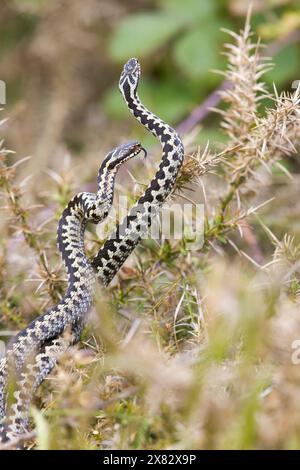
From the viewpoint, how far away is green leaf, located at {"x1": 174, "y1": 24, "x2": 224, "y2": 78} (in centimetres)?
782

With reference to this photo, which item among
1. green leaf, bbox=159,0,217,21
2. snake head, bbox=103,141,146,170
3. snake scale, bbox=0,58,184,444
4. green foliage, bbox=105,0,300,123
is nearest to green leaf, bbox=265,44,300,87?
green foliage, bbox=105,0,300,123

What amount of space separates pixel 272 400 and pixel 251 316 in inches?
17.8

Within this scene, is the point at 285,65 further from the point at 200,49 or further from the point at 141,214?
the point at 141,214

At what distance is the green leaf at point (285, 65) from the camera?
802cm

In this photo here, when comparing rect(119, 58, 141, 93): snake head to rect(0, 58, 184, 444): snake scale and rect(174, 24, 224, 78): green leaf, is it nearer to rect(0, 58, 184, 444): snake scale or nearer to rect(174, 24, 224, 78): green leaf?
rect(0, 58, 184, 444): snake scale

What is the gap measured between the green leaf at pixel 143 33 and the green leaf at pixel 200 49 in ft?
0.60

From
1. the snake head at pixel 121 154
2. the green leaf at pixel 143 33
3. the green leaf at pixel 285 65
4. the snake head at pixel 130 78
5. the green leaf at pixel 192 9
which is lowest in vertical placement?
the snake head at pixel 121 154

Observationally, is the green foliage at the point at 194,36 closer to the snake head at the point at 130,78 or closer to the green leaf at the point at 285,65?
the green leaf at the point at 285,65

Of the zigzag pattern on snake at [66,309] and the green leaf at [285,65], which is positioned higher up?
the green leaf at [285,65]

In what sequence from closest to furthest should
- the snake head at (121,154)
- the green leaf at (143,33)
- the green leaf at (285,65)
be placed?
the snake head at (121,154)
the green leaf at (143,33)
the green leaf at (285,65)

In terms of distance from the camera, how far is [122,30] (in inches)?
321

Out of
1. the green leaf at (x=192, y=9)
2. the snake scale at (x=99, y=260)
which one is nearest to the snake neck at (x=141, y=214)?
the snake scale at (x=99, y=260)
